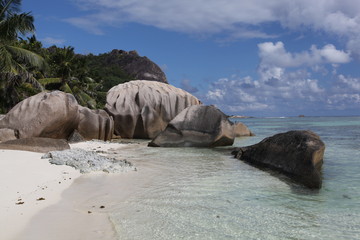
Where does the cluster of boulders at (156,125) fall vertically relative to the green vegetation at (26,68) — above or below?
below

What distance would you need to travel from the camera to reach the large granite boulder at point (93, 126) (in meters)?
17.7

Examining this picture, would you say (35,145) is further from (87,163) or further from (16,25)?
(16,25)

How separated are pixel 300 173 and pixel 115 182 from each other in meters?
3.95

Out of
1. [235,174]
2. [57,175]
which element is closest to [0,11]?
[57,175]

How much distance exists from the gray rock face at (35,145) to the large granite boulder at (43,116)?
3.12 metres

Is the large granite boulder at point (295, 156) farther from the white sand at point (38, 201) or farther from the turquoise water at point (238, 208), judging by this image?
the white sand at point (38, 201)

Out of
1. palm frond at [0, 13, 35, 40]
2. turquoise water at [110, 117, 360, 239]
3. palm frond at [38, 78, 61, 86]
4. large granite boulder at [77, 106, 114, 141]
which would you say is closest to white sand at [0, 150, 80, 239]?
turquoise water at [110, 117, 360, 239]

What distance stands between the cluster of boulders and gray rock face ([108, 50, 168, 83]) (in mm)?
61282

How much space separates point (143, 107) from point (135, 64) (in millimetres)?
67731

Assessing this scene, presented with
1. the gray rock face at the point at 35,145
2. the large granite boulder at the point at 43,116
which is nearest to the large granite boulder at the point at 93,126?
the large granite boulder at the point at 43,116

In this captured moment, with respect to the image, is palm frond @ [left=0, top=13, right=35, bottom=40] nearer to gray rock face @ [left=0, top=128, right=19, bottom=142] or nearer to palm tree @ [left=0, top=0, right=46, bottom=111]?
palm tree @ [left=0, top=0, right=46, bottom=111]

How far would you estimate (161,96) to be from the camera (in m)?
22.4

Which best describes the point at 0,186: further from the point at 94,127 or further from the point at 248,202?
the point at 94,127

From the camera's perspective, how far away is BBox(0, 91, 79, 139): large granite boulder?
45.9ft
